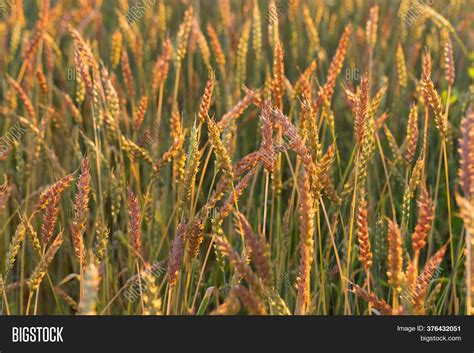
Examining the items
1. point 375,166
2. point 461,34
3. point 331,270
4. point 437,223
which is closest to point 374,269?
point 331,270

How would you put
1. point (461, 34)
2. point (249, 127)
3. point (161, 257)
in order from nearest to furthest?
point (161, 257)
point (249, 127)
point (461, 34)

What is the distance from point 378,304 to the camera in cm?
123

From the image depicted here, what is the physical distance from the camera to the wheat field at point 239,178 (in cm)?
127

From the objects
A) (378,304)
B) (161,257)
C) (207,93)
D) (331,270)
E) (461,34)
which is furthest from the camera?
(461,34)

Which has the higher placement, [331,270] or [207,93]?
[207,93]

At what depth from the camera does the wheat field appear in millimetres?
1274

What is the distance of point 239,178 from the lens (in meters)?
1.48

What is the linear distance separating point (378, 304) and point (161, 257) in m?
0.86

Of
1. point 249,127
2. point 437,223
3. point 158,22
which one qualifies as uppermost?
point 158,22

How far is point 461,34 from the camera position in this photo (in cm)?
307

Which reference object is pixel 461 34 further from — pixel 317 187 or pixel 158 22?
pixel 317 187
